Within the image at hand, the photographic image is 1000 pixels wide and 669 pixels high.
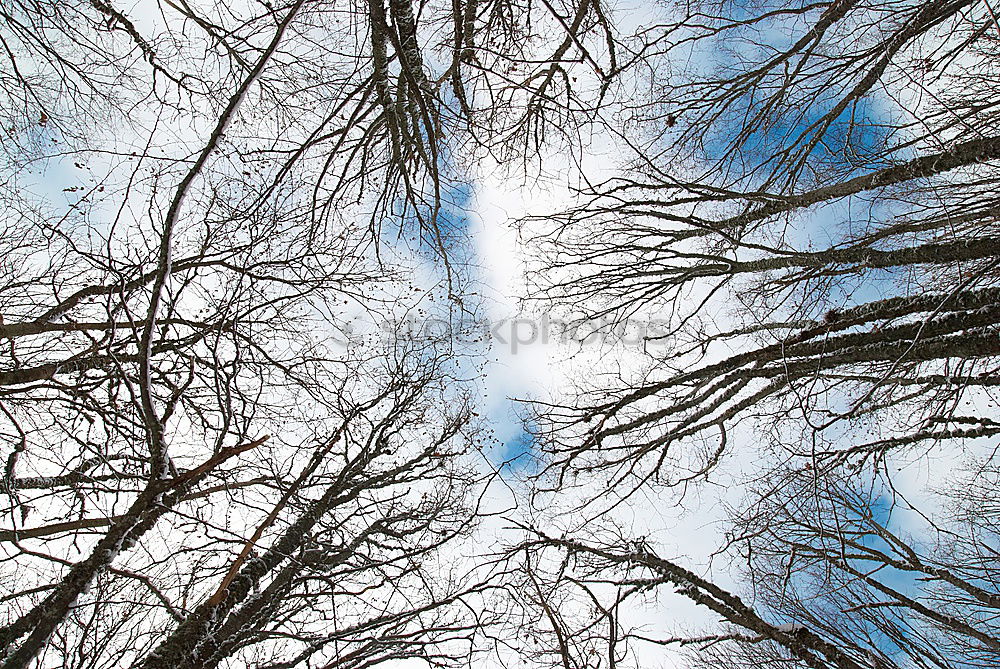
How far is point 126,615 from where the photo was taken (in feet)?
13.9

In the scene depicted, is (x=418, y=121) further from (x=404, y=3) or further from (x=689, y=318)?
(x=689, y=318)

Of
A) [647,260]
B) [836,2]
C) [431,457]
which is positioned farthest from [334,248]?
[836,2]

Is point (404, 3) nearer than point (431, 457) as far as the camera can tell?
Yes

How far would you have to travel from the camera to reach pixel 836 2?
5.29 metres

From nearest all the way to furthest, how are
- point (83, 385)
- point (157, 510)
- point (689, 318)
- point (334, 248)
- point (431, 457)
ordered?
point (157, 510), point (83, 385), point (334, 248), point (431, 457), point (689, 318)

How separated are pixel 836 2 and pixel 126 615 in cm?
770

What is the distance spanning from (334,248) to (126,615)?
3.26 meters

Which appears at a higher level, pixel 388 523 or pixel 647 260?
pixel 647 260

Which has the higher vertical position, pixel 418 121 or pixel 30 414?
pixel 418 121

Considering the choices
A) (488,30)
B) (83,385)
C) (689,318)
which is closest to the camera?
(488,30)

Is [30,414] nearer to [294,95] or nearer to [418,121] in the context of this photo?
Result: [294,95]

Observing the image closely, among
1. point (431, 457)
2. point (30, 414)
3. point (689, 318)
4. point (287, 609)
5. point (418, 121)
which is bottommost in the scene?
point (287, 609)

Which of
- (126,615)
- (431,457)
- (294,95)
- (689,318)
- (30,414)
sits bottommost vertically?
(126,615)

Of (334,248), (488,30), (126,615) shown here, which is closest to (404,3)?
(488,30)
